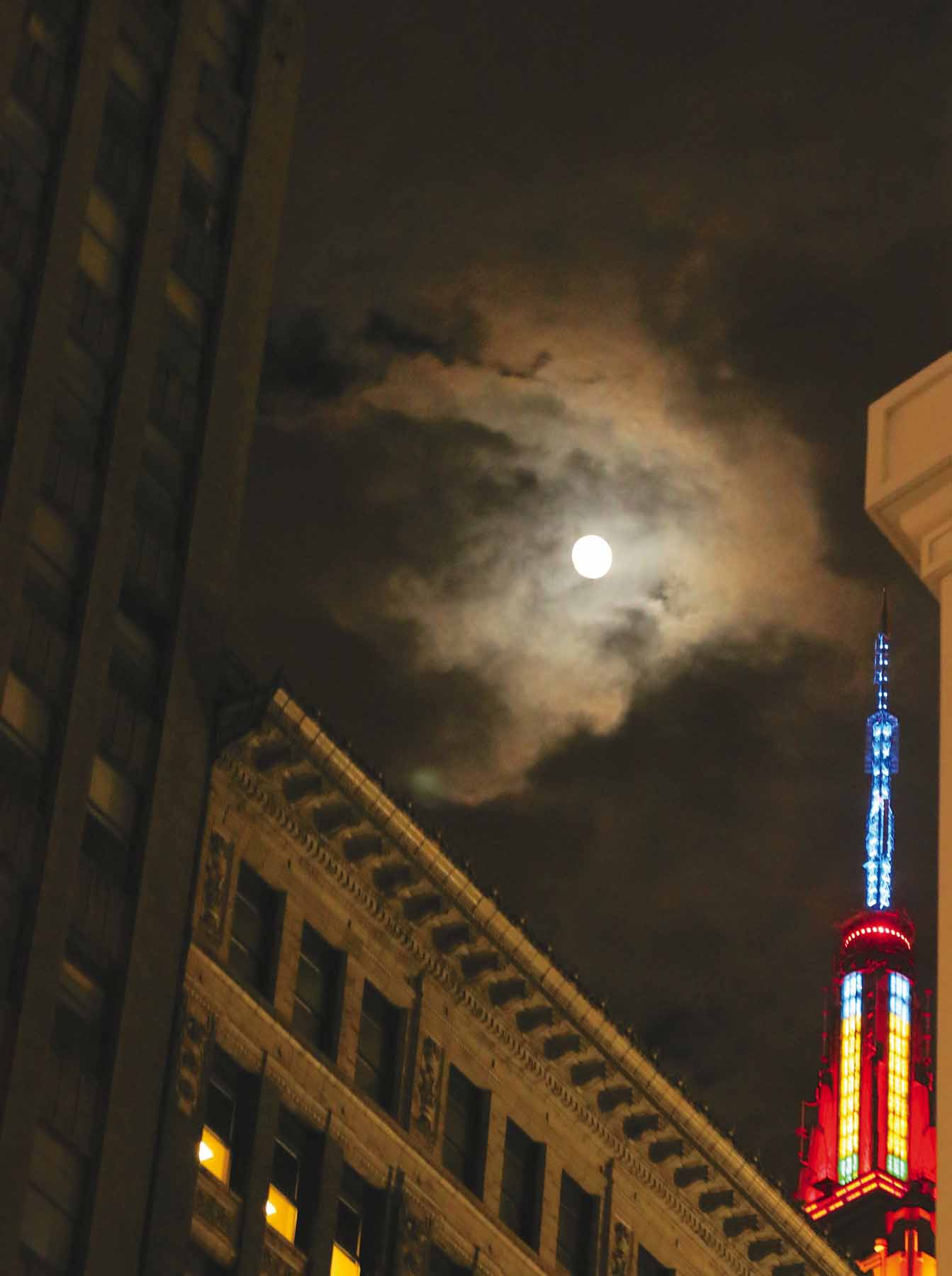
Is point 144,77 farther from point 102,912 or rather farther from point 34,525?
point 102,912

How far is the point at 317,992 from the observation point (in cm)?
5894

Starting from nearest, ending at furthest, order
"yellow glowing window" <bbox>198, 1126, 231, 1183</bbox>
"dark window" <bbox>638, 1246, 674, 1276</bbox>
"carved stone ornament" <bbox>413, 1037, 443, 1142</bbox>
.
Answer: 1. "yellow glowing window" <bbox>198, 1126, 231, 1183</bbox>
2. "carved stone ornament" <bbox>413, 1037, 443, 1142</bbox>
3. "dark window" <bbox>638, 1246, 674, 1276</bbox>

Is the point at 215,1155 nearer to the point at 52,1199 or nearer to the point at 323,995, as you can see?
the point at 52,1199

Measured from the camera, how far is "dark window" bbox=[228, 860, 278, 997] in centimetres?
5712

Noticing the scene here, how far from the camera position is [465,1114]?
62.2m

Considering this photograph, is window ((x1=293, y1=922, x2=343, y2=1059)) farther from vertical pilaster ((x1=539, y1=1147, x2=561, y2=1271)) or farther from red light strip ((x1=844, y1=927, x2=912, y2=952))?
red light strip ((x1=844, y1=927, x2=912, y2=952))

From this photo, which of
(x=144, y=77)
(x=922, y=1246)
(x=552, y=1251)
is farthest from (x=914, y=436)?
(x=922, y=1246)

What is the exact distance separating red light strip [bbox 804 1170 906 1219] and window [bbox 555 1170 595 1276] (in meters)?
107

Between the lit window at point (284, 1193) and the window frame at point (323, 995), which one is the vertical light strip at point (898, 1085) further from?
the lit window at point (284, 1193)

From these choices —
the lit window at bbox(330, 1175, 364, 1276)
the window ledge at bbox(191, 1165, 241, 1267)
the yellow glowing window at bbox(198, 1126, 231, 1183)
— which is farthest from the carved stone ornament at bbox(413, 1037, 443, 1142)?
the window ledge at bbox(191, 1165, 241, 1267)

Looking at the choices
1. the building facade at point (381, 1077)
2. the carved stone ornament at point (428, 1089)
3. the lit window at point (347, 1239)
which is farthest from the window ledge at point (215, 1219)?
the carved stone ornament at point (428, 1089)

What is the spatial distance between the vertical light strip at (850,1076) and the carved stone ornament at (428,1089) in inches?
4553

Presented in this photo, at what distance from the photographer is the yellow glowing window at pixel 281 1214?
180 ft

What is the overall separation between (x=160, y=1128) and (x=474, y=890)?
1118cm
